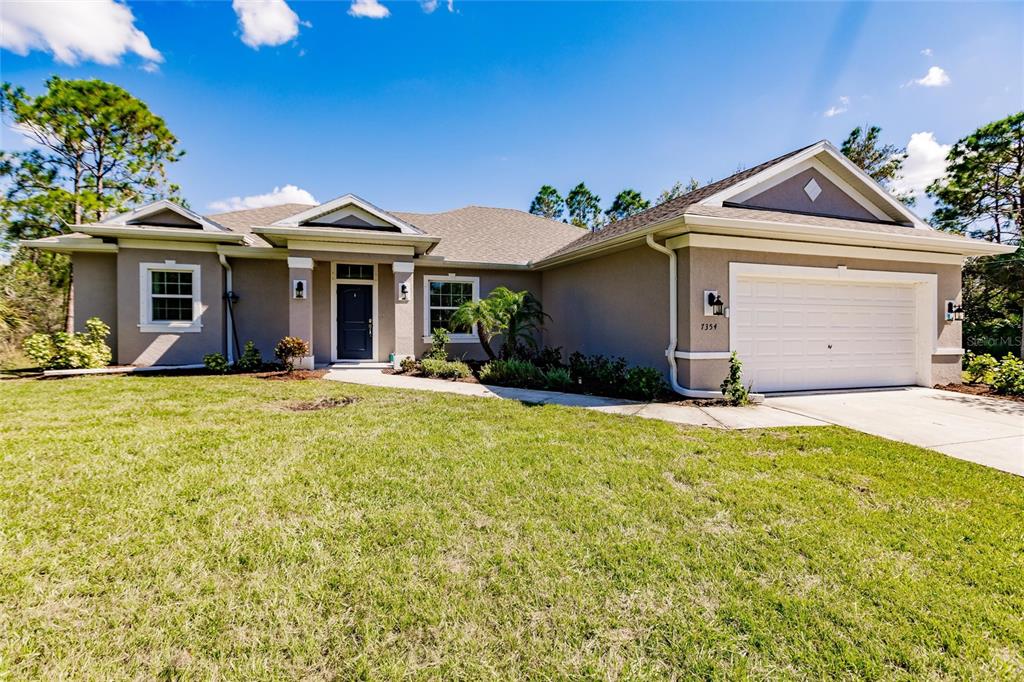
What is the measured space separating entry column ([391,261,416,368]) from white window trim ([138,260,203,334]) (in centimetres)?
494

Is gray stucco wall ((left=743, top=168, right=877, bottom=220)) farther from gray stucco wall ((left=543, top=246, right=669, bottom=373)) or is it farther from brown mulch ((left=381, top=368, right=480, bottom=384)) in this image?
brown mulch ((left=381, top=368, right=480, bottom=384))

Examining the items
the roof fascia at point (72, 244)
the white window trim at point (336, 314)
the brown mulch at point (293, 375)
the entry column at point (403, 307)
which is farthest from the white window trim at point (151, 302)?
the entry column at point (403, 307)

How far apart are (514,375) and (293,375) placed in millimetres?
4863

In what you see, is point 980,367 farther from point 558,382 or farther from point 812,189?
point 558,382

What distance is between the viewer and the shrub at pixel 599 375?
27.5 feet

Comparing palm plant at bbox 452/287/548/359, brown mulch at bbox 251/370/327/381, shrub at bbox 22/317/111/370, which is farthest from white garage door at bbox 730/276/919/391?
shrub at bbox 22/317/111/370

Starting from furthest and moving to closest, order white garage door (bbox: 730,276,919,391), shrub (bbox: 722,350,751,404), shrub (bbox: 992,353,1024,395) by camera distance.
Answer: white garage door (bbox: 730,276,919,391) → shrub (bbox: 992,353,1024,395) → shrub (bbox: 722,350,751,404)

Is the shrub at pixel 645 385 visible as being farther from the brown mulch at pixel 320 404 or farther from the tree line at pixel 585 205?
the tree line at pixel 585 205

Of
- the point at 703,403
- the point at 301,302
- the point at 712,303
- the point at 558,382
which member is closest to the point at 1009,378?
the point at 712,303

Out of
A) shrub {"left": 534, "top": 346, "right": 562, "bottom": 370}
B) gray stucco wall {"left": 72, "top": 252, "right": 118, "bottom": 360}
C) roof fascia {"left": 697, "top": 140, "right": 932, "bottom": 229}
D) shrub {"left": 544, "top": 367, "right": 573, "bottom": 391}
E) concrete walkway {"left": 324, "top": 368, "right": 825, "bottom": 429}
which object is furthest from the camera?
shrub {"left": 534, "top": 346, "right": 562, "bottom": 370}

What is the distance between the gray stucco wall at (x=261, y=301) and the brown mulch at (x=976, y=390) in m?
15.6

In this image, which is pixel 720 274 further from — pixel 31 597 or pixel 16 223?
pixel 16 223

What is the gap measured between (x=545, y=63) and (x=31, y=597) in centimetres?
1425

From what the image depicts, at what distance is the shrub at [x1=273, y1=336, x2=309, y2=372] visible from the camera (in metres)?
9.89
